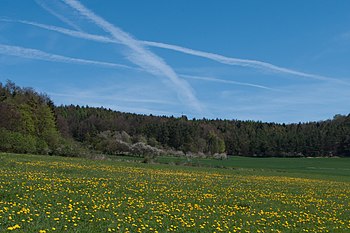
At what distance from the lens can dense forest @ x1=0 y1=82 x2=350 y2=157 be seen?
7300cm

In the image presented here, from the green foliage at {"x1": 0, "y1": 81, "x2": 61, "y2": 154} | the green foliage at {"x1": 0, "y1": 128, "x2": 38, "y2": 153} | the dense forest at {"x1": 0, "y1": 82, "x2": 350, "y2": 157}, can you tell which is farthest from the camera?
the dense forest at {"x1": 0, "y1": 82, "x2": 350, "y2": 157}

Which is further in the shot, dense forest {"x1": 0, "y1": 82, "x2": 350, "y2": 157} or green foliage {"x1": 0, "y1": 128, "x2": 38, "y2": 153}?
dense forest {"x1": 0, "y1": 82, "x2": 350, "y2": 157}

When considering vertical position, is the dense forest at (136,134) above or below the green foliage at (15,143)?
above

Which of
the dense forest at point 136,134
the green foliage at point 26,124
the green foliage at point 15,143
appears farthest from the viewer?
the dense forest at point 136,134

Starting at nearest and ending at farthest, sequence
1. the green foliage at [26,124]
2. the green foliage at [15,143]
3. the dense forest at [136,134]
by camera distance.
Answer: the green foliage at [15,143] → the green foliage at [26,124] → the dense forest at [136,134]

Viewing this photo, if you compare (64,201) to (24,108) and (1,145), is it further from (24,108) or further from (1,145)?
(24,108)

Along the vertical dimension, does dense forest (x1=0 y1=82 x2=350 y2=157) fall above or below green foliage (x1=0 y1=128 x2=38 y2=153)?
above

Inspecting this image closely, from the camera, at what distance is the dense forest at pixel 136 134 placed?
73.0 metres

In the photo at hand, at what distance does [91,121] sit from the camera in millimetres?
137875

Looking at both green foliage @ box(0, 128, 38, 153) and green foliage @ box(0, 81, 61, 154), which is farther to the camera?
green foliage @ box(0, 81, 61, 154)

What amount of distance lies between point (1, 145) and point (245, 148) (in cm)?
13119

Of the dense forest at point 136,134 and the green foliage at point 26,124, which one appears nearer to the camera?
the green foliage at point 26,124

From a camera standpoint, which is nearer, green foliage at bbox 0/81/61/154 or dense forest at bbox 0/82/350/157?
green foliage at bbox 0/81/61/154

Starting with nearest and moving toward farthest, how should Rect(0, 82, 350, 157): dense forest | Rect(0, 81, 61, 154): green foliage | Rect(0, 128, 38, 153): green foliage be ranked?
Rect(0, 128, 38, 153): green foliage
Rect(0, 81, 61, 154): green foliage
Rect(0, 82, 350, 157): dense forest
